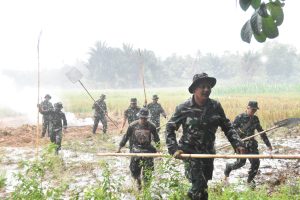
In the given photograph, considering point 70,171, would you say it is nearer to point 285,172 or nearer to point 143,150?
point 143,150

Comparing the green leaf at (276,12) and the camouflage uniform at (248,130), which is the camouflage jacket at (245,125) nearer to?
the camouflage uniform at (248,130)

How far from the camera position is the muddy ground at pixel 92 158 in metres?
7.95

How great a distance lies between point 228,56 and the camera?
10706 cm

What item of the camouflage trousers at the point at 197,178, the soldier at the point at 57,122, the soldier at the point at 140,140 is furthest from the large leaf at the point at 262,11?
the soldier at the point at 57,122

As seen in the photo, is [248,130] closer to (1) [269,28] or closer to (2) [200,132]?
(2) [200,132]

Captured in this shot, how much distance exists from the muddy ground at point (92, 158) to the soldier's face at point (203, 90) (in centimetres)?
119

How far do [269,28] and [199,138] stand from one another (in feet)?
9.44

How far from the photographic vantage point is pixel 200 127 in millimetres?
4508

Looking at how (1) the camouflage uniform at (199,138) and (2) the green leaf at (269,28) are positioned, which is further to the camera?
(1) the camouflage uniform at (199,138)

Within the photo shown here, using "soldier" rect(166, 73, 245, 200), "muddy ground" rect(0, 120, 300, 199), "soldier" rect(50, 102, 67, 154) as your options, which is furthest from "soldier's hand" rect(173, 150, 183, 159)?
"soldier" rect(50, 102, 67, 154)

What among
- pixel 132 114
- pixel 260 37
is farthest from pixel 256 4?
pixel 132 114

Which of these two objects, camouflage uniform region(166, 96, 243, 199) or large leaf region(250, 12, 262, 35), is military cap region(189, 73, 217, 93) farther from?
large leaf region(250, 12, 262, 35)

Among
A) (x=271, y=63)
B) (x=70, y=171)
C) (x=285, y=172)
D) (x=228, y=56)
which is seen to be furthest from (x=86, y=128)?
(x=228, y=56)

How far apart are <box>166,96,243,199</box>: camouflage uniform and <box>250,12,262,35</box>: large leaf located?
2.74 meters
